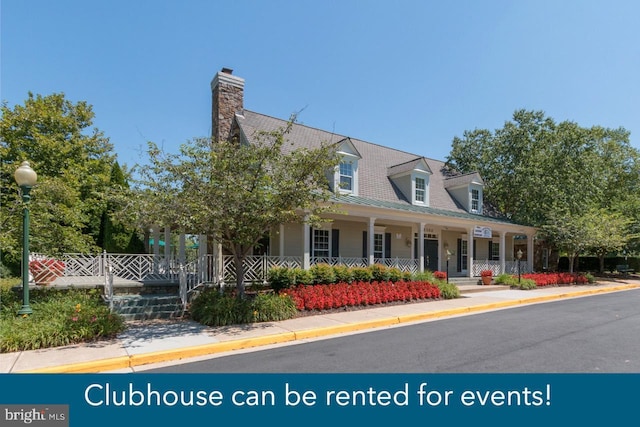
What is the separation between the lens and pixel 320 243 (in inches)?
653

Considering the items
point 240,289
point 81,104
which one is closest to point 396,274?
point 240,289

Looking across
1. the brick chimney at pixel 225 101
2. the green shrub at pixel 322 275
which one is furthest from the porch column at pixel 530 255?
the brick chimney at pixel 225 101

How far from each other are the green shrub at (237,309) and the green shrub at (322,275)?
231 centimetres

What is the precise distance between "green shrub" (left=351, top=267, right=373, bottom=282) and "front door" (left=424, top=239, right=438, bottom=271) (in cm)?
729

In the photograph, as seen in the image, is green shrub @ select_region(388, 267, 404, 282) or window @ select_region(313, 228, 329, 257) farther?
window @ select_region(313, 228, 329, 257)

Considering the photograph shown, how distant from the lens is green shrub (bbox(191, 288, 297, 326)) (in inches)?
371

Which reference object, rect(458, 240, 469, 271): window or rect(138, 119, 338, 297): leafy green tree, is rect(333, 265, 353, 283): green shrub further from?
rect(458, 240, 469, 271): window

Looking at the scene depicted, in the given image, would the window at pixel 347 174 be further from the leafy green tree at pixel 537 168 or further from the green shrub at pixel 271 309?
the leafy green tree at pixel 537 168

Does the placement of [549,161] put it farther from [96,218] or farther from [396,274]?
[96,218]

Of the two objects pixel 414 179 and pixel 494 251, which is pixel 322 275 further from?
pixel 494 251

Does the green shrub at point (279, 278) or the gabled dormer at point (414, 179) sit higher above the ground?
the gabled dormer at point (414, 179)

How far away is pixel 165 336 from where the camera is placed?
319 inches

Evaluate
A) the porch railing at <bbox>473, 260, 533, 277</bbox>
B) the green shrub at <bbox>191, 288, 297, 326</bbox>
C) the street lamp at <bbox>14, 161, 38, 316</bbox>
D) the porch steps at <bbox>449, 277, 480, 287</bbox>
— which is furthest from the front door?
the street lamp at <bbox>14, 161, 38, 316</bbox>

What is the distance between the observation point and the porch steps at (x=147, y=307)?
997cm
